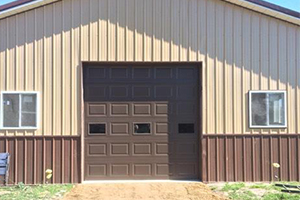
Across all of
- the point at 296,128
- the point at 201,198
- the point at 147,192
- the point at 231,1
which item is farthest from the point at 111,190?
the point at 231,1

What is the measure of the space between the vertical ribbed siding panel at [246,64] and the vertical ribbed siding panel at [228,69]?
0.33m

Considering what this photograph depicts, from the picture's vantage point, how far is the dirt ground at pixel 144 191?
8.02 metres

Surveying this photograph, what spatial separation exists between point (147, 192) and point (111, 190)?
888 mm

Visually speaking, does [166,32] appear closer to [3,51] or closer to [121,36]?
[121,36]

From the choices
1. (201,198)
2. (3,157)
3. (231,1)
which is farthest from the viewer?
(231,1)

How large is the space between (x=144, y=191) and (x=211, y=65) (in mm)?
3810

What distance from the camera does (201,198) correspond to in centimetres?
789

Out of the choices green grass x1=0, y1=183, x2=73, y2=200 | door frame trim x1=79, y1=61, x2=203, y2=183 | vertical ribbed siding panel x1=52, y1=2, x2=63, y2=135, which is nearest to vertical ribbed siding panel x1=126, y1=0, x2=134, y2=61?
door frame trim x1=79, y1=61, x2=203, y2=183

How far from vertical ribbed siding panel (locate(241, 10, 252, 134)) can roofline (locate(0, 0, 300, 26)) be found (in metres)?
0.32

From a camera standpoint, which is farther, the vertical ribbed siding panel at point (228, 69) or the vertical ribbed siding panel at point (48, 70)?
the vertical ribbed siding panel at point (228, 69)

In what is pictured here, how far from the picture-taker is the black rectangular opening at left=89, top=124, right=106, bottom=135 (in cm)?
974

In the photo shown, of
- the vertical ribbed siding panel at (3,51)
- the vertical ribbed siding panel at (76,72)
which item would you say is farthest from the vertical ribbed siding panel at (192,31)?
the vertical ribbed siding panel at (3,51)

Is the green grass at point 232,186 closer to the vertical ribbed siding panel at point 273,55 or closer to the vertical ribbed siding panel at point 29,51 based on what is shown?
the vertical ribbed siding panel at point 273,55

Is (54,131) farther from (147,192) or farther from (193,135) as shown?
(193,135)
